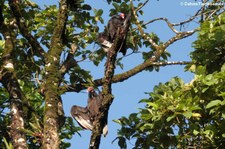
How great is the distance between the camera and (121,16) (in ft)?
25.8

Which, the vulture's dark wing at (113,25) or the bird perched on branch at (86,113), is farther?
the bird perched on branch at (86,113)

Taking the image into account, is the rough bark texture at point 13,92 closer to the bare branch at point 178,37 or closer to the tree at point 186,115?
the tree at point 186,115

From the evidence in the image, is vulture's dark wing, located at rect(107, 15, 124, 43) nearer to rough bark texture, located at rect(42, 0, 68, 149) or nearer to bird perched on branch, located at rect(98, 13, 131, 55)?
bird perched on branch, located at rect(98, 13, 131, 55)

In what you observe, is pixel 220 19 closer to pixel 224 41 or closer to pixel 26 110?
pixel 224 41

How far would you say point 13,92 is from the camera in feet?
19.4

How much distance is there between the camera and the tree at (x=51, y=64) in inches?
194

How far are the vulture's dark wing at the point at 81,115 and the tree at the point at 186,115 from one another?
52.9 inches

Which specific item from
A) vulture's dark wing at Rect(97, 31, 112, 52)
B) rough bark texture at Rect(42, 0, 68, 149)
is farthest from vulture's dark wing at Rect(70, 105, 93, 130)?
rough bark texture at Rect(42, 0, 68, 149)

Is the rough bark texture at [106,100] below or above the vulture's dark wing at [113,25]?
below

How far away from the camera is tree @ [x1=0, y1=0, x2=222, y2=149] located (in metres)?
4.93

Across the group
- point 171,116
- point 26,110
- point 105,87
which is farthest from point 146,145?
point 105,87

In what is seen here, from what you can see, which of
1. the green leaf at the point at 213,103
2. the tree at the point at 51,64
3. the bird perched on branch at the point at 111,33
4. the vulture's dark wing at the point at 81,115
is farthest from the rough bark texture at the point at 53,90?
the green leaf at the point at 213,103

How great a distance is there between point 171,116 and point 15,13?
268 cm

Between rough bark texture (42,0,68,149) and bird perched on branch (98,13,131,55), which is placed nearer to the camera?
rough bark texture (42,0,68,149)
